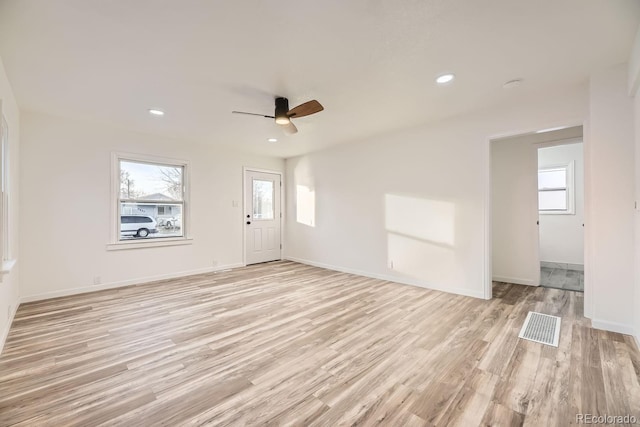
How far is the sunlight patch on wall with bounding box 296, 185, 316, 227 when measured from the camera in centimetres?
616

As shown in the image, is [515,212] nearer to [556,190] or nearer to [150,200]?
[556,190]

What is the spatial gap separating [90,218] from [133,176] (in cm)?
91

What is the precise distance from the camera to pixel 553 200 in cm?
565

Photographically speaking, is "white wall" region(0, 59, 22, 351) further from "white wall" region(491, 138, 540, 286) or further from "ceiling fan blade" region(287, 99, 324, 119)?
"white wall" region(491, 138, 540, 286)

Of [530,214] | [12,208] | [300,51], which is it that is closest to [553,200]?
[530,214]

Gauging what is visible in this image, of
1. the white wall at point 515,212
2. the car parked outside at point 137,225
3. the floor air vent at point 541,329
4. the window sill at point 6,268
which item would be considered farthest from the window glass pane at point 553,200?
the window sill at point 6,268

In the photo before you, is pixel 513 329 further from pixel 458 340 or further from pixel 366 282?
pixel 366 282

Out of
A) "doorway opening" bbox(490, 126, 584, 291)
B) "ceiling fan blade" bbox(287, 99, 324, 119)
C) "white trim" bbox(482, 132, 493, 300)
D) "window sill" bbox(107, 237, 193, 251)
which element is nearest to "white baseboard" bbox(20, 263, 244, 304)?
"window sill" bbox(107, 237, 193, 251)

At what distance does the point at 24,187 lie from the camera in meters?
3.63

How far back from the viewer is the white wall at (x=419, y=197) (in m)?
3.65

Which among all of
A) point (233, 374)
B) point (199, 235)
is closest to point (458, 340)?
point (233, 374)

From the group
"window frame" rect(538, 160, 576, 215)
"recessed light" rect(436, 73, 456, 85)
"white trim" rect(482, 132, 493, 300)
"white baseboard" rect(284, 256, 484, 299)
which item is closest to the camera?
"recessed light" rect(436, 73, 456, 85)

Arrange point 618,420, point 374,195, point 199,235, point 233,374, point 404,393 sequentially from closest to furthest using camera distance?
point 618,420 < point 404,393 < point 233,374 < point 374,195 < point 199,235

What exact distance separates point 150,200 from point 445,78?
15.9 feet
